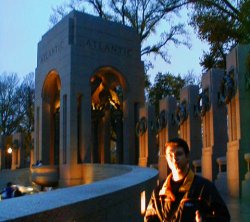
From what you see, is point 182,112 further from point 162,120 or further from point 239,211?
point 239,211

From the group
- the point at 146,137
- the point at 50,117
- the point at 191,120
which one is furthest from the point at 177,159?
the point at 50,117

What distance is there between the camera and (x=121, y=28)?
29203 mm

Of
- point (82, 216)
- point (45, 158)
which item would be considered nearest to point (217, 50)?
point (45, 158)

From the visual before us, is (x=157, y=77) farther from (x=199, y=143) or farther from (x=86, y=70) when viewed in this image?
(x=199, y=143)

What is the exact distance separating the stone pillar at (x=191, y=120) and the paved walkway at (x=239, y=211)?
788 cm

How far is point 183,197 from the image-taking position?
10.4 feet

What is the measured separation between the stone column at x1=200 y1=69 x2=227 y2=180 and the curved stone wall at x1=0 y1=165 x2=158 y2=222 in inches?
412

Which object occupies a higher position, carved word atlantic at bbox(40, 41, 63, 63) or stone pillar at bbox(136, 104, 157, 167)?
carved word atlantic at bbox(40, 41, 63, 63)

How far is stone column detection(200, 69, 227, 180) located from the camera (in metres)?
17.9

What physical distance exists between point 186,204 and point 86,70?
79.7 ft

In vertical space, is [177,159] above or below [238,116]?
below

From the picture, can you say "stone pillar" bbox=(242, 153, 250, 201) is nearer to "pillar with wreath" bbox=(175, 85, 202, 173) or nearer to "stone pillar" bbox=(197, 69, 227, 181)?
"stone pillar" bbox=(197, 69, 227, 181)

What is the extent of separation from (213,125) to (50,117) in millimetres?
15712

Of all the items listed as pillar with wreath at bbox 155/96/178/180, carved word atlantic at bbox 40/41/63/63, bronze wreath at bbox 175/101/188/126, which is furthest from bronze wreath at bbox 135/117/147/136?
carved word atlantic at bbox 40/41/63/63
